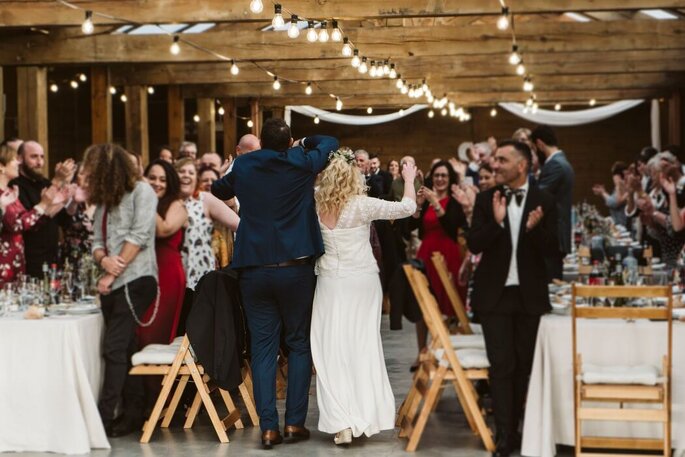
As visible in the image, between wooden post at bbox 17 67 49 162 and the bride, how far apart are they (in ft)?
25.9

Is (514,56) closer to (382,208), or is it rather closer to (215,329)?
(382,208)

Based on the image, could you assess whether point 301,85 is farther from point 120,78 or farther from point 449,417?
point 120,78

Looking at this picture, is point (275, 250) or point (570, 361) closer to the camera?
point (570, 361)

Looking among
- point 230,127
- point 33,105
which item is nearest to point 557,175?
point 230,127

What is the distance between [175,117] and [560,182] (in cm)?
883

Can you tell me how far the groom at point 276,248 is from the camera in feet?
19.3

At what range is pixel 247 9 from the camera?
33.0 feet

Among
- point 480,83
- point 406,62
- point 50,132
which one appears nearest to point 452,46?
point 406,62

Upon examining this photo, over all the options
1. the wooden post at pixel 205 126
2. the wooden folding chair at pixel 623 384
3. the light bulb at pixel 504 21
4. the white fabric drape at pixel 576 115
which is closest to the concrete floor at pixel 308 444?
the wooden folding chair at pixel 623 384

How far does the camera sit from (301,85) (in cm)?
695

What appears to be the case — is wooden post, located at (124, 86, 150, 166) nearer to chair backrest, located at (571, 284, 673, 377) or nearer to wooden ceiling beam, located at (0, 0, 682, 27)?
wooden ceiling beam, located at (0, 0, 682, 27)

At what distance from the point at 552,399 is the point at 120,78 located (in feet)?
35.6

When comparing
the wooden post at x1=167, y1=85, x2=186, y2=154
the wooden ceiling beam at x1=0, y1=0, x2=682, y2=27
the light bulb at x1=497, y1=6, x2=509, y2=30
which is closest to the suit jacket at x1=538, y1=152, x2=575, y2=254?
the light bulb at x1=497, y1=6, x2=509, y2=30

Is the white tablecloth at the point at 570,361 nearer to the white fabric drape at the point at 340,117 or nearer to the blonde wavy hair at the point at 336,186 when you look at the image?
the blonde wavy hair at the point at 336,186
